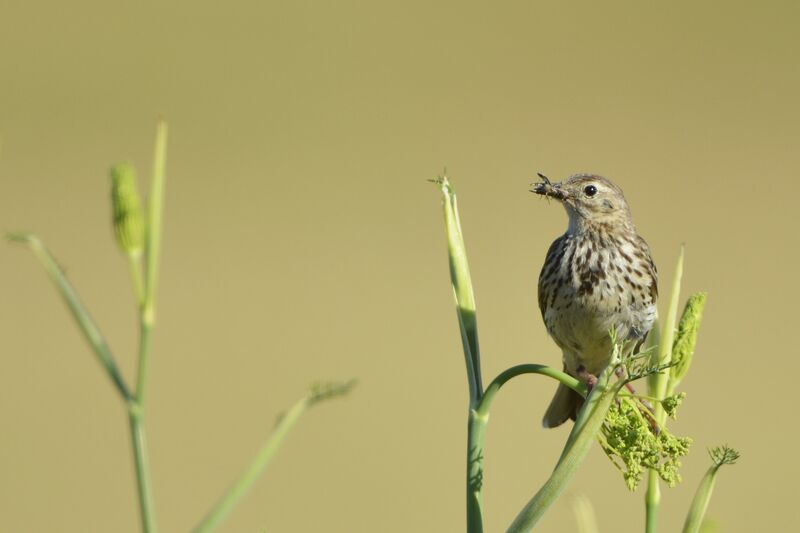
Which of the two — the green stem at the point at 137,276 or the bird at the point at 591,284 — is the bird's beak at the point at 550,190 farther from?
the green stem at the point at 137,276

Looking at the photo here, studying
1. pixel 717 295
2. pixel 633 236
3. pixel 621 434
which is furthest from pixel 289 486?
pixel 621 434

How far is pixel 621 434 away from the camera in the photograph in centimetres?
147

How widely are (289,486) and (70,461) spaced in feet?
6.19

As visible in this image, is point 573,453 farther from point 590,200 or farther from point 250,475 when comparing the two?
point 590,200

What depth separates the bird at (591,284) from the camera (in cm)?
410

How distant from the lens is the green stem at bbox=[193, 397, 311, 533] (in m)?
1.03

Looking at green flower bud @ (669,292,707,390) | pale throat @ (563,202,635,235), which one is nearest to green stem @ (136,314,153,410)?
green flower bud @ (669,292,707,390)

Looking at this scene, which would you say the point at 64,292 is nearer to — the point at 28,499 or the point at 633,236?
the point at 633,236

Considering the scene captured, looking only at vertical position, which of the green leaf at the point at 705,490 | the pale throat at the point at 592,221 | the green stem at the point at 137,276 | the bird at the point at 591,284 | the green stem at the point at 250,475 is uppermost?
the green stem at the point at 137,276

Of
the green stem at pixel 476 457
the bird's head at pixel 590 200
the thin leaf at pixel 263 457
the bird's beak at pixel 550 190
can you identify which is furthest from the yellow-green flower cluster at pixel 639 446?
the bird's head at pixel 590 200

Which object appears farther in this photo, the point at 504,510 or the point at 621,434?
the point at 504,510

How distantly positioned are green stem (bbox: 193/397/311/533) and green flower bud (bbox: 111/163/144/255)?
0.22m

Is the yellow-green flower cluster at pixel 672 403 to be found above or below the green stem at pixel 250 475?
below

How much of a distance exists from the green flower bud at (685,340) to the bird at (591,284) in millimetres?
2156
